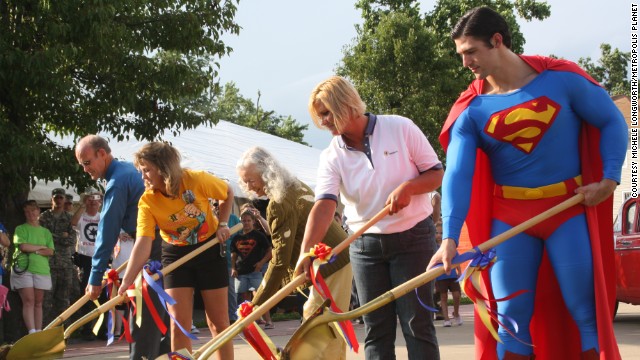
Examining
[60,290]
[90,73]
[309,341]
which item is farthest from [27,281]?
[309,341]

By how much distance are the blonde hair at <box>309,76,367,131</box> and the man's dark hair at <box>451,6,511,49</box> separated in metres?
0.89

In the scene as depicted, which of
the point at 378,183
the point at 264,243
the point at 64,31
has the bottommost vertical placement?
the point at 264,243

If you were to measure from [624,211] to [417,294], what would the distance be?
30.1 feet

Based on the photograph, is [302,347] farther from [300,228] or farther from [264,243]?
[264,243]

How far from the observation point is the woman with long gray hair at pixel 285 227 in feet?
21.4

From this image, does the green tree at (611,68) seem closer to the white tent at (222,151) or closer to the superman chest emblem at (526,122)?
the white tent at (222,151)

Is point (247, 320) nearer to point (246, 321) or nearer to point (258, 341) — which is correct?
point (246, 321)

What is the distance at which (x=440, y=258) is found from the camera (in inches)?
189

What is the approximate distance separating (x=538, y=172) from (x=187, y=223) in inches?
110

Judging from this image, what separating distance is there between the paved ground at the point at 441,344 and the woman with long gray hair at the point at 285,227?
340cm

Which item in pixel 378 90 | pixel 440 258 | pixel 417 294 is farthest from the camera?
pixel 378 90

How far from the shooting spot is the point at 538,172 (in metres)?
5.06

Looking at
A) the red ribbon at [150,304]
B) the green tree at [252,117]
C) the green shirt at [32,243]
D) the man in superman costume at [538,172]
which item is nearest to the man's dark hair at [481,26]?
the man in superman costume at [538,172]

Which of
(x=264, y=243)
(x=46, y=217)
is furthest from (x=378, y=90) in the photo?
(x=46, y=217)
